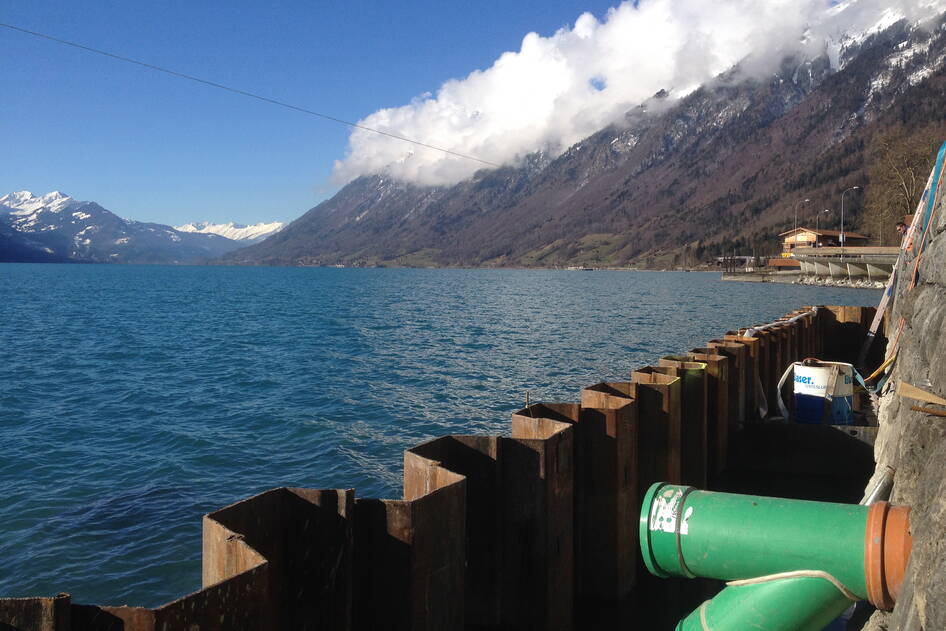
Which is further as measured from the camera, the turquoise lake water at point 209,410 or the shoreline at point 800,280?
the shoreline at point 800,280

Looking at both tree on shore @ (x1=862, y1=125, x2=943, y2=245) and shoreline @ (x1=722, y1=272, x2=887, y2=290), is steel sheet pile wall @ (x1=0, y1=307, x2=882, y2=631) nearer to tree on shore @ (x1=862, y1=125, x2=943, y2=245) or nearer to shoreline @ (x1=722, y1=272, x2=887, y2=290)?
shoreline @ (x1=722, y1=272, x2=887, y2=290)

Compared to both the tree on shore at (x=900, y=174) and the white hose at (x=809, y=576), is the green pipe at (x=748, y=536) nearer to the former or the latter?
the white hose at (x=809, y=576)

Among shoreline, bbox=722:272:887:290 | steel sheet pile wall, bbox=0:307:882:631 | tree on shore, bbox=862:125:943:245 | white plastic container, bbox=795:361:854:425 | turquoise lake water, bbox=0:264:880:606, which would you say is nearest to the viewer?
steel sheet pile wall, bbox=0:307:882:631

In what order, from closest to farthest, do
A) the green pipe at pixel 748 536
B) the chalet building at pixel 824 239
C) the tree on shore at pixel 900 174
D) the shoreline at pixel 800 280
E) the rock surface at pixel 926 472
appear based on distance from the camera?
the rock surface at pixel 926 472 → the green pipe at pixel 748 536 → the tree on shore at pixel 900 174 → the shoreline at pixel 800 280 → the chalet building at pixel 824 239

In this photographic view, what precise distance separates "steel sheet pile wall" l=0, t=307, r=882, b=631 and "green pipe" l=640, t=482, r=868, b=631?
142 centimetres

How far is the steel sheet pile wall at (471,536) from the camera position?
3.87m

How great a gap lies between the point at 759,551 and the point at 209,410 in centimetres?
2098

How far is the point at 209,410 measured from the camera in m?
22.9

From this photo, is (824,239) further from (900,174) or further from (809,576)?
(809,576)

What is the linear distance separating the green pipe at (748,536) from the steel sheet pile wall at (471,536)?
1.36 m

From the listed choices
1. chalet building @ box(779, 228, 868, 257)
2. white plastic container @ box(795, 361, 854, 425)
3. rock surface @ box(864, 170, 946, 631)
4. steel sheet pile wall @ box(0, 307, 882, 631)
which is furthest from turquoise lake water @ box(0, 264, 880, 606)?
chalet building @ box(779, 228, 868, 257)

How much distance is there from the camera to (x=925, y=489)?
3.75m

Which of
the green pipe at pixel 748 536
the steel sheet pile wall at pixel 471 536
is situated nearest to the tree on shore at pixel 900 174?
the steel sheet pile wall at pixel 471 536

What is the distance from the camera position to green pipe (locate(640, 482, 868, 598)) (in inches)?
169
